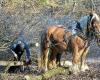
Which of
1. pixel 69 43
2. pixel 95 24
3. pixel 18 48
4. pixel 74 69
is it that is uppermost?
pixel 95 24

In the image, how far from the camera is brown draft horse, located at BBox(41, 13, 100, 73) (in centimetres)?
870

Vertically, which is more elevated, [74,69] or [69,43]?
[69,43]

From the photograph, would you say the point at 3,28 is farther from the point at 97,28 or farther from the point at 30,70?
the point at 97,28

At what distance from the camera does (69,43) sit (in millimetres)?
9133

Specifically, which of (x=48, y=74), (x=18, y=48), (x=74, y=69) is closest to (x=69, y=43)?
(x=74, y=69)

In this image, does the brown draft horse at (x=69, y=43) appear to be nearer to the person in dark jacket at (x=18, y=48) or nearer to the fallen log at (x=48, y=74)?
the person in dark jacket at (x=18, y=48)

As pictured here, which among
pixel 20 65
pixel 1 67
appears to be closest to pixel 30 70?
pixel 20 65

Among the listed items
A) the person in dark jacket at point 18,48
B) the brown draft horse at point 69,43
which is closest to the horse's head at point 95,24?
the brown draft horse at point 69,43

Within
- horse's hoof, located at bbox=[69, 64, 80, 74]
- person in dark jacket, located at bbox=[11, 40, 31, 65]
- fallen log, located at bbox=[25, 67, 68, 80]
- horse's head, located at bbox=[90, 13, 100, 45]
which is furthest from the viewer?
person in dark jacket, located at bbox=[11, 40, 31, 65]

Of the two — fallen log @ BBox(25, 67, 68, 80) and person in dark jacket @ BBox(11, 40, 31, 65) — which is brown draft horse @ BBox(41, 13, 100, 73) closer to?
person in dark jacket @ BBox(11, 40, 31, 65)

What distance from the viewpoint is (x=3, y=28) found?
444 inches

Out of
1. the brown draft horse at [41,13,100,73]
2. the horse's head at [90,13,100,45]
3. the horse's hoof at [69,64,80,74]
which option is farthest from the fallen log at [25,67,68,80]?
the horse's head at [90,13,100,45]

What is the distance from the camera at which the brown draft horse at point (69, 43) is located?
8703 mm

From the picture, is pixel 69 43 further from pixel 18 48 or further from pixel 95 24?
pixel 18 48
